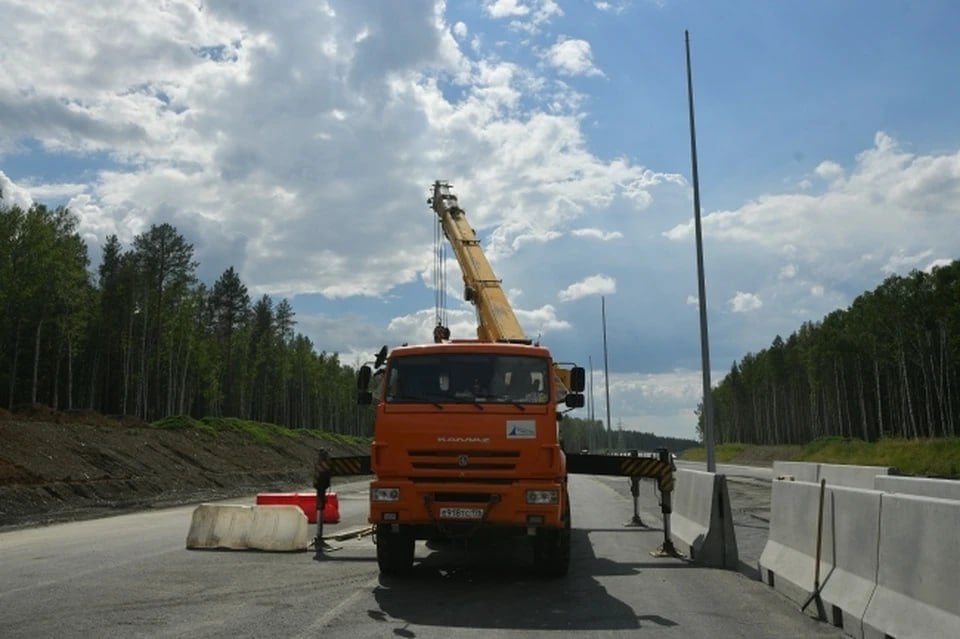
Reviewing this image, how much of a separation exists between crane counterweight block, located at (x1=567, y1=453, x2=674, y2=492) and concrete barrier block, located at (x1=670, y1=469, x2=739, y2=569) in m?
0.43

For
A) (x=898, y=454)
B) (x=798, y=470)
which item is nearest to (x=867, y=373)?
(x=898, y=454)

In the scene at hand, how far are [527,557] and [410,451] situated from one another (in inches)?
158

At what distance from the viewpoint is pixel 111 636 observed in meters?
7.38

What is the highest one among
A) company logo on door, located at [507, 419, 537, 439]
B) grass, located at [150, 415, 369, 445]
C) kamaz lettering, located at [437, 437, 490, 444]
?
grass, located at [150, 415, 369, 445]

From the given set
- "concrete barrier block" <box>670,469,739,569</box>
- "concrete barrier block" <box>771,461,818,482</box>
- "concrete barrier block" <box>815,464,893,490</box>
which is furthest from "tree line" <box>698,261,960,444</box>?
"concrete barrier block" <box>670,469,739,569</box>

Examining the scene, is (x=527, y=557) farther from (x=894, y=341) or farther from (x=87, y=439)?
(x=894, y=341)

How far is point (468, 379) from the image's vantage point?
10844 millimetres

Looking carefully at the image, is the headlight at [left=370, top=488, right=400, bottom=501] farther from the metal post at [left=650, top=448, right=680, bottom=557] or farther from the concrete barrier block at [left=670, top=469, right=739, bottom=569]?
the metal post at [left=650, top=448, right=680, bottom=557]

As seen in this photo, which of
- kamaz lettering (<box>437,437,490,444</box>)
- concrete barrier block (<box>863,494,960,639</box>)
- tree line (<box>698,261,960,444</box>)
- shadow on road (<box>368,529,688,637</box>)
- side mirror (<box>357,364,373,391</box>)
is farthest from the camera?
tree line (<box>698,261,960,444</box>)

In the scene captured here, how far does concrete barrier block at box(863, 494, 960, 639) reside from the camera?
584cm

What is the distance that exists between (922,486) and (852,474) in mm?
5480

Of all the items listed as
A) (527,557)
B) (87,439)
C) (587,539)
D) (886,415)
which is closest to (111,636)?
(527,557)

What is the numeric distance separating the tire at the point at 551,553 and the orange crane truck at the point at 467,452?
0.04ft

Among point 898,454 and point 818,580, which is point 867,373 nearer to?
point 898,454
